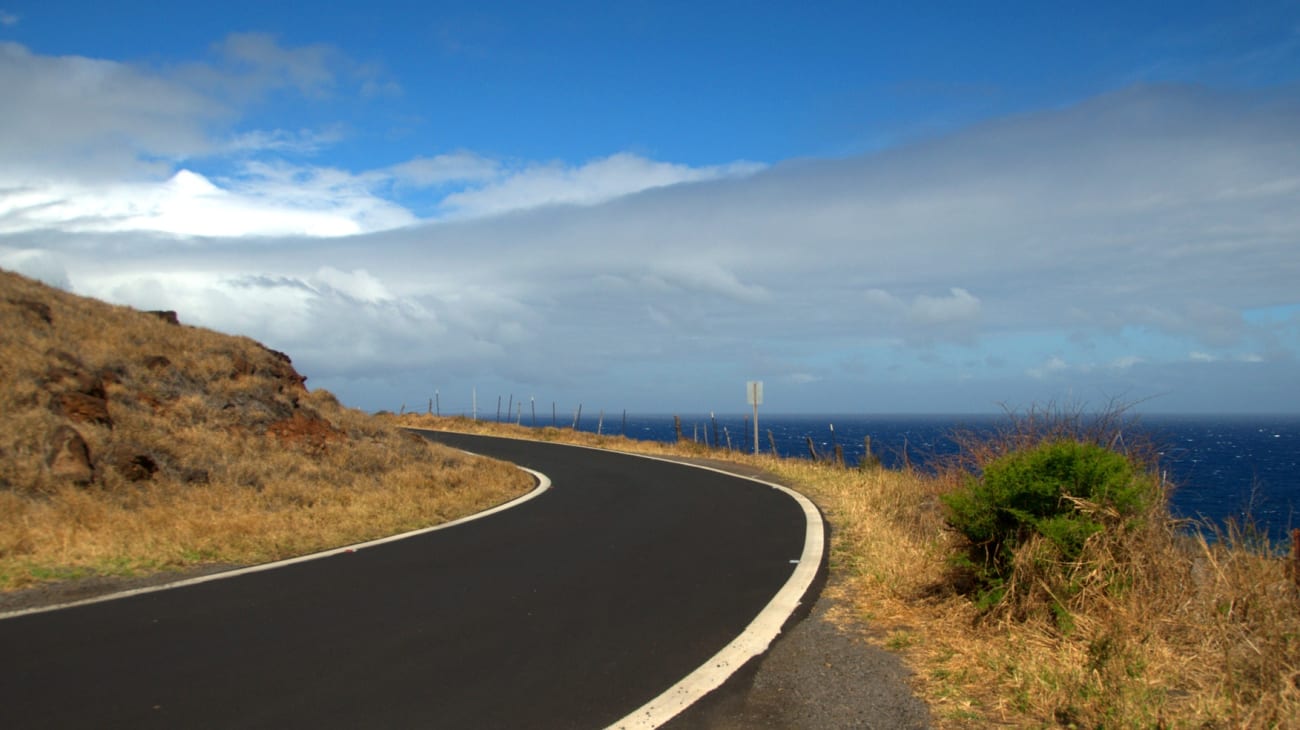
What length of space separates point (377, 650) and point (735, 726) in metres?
2.89

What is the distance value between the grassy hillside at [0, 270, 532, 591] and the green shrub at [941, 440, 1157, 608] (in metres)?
7.70

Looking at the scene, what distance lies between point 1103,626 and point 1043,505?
1097 millimetres

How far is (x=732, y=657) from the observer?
6.59 metres

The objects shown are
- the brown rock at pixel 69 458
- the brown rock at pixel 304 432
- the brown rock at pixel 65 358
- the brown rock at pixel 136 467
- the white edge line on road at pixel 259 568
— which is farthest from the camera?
the brown rock at pixel 304 432

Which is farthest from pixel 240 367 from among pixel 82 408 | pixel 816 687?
pixel 816 687

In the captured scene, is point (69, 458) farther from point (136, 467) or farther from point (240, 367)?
point (240, 367)

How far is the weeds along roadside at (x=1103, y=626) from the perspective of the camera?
16.3ft

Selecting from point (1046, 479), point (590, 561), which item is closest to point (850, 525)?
point (590, 561)

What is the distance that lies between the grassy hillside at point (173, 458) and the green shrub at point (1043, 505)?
770cm

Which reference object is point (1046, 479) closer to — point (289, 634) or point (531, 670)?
point (531, 670)

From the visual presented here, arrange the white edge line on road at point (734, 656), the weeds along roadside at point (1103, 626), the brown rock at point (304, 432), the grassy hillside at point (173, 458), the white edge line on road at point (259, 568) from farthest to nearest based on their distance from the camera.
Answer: the brown rock at point (304, 432)
the grassy hillside at point (173, 458)
the white edge line on road at point (259, 568)
the white edge line on road at point (734, 656)
the weeds along roadside at point (1103, 626)

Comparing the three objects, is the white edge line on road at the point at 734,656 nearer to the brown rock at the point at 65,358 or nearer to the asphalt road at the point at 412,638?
the asphalt road at the point at 412,638

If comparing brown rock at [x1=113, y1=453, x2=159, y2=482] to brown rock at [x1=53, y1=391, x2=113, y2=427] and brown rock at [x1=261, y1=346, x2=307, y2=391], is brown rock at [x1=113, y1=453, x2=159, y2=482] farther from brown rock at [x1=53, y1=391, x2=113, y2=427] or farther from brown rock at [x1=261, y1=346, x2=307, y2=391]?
brown rock at [x1=261, y1=346, x2=307, y2=391]

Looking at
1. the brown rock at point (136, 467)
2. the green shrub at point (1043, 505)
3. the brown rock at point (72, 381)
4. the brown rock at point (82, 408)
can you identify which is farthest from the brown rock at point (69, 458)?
the green shrub at point (1043, 505)
